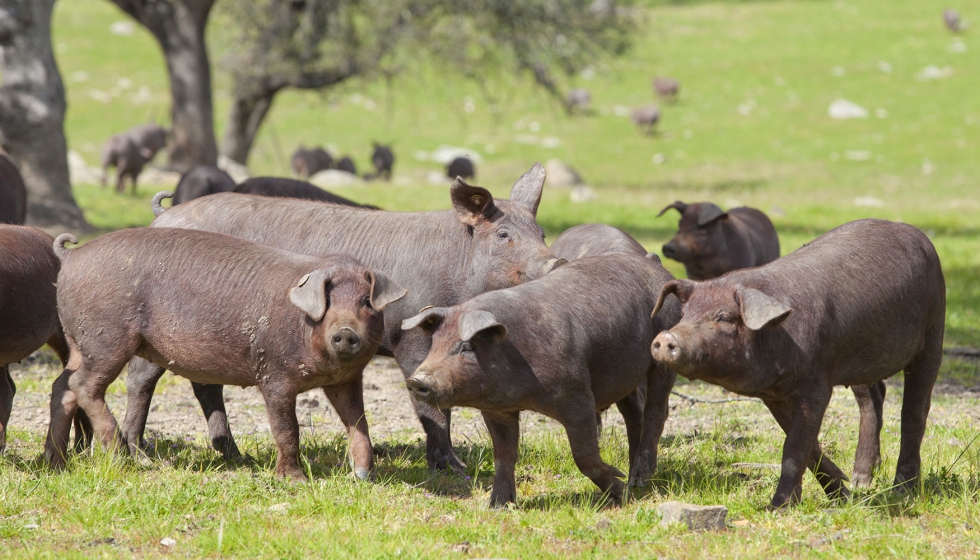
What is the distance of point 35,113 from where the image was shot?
12.7 m

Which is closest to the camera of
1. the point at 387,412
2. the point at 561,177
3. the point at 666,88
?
the point at 387,412

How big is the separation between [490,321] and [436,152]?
27148 millimetres

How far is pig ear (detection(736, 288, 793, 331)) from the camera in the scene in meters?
4.31

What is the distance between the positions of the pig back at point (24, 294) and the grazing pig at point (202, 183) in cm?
556

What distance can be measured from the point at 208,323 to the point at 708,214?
586 centimetres

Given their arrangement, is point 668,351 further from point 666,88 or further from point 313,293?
point 666,88

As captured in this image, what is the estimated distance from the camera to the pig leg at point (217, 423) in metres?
5.81

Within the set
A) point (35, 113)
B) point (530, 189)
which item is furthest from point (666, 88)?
point (530, 189)

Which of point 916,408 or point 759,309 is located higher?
point 759,309

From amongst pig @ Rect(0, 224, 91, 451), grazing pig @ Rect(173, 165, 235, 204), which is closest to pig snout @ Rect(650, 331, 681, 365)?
pig @ Rect(0, 224, 91, 451)

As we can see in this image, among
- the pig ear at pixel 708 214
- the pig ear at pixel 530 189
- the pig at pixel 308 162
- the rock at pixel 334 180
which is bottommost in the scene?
the pig at pixel 308 162

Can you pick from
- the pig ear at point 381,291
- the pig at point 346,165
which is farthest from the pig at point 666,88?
the pig ear at point 381,291

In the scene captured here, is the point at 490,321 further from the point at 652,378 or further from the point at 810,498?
the point at 810,498

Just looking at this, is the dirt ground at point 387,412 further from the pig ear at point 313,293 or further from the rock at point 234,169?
the rock at point 234,169
